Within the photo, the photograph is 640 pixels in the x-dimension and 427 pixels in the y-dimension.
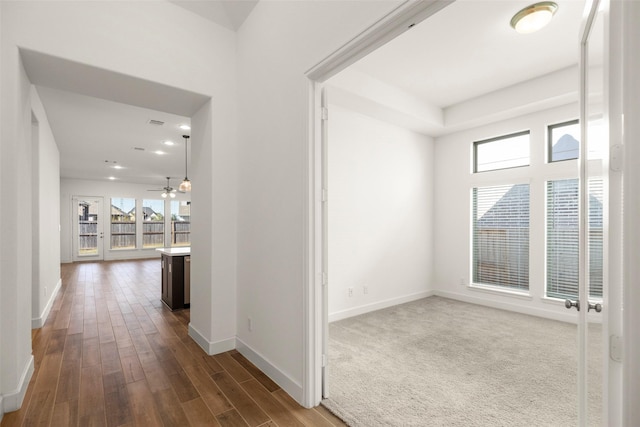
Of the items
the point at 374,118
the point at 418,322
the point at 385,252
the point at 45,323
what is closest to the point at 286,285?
the point at 418,322

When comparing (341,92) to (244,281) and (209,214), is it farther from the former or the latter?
(244,281)

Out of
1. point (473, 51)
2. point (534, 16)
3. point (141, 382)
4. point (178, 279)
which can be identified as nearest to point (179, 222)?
point (178, 279)

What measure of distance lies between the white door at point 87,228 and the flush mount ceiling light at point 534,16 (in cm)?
1242

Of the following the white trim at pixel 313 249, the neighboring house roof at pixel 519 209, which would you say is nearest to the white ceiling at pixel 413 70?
the white trim at pixel 313 249

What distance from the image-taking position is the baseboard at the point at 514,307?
401 cm

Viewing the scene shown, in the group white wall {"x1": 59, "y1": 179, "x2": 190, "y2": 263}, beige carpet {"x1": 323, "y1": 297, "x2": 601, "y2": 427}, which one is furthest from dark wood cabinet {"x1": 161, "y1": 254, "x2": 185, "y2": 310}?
white wall {"x1": 59, "y1": 179, "x2": 190, "y2": 263}

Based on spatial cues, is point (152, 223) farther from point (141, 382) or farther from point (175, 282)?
point (141, 382)

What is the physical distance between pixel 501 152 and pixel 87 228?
1240 cm

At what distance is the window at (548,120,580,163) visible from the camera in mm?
4106

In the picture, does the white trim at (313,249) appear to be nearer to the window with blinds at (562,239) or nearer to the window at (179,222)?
the window with blinds at (562,239)

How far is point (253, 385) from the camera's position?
238 cm

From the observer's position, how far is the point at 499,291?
15.4 ft

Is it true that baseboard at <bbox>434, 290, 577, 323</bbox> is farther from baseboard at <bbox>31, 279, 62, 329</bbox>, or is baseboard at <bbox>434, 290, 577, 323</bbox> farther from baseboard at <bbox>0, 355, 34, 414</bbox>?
baseboard at <bbox>31, 279, 62, 329</bbox>

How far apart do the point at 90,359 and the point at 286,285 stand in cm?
213
